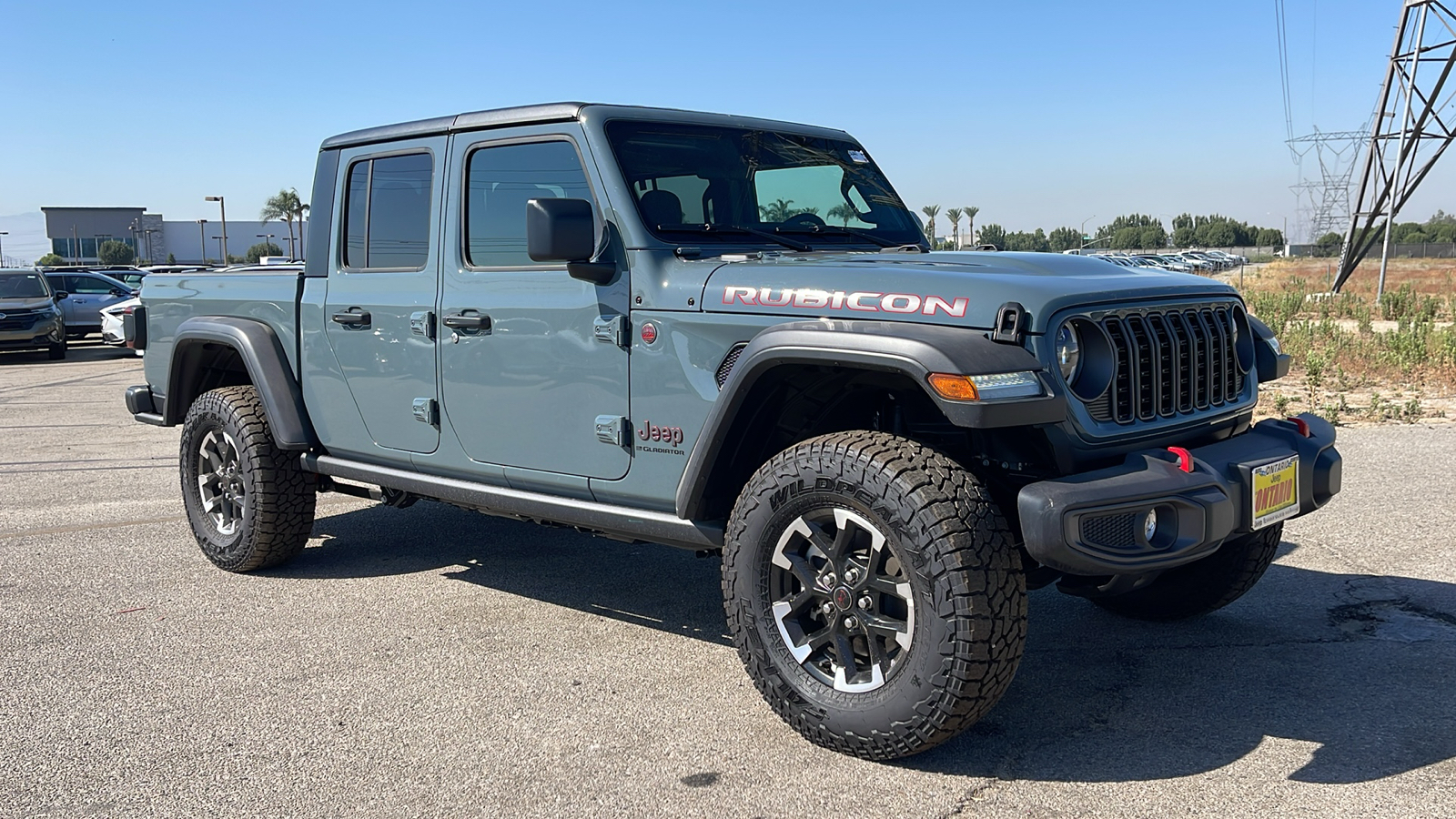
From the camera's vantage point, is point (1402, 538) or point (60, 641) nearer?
point (60, 641)

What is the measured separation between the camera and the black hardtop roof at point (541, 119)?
4438 millimetres

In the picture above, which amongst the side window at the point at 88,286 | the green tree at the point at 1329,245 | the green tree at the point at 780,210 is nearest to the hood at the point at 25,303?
the side window at the point at 88,286

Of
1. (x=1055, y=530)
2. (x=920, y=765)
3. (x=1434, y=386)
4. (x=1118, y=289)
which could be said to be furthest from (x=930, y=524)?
(x=1434, y=386)

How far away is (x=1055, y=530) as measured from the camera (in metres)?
3.14

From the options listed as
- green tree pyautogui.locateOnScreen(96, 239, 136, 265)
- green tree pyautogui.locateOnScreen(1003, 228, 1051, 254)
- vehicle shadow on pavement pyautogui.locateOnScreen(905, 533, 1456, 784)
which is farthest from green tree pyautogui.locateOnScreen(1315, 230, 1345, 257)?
vehicle shadow on pavement pyautogui.locateOnScreen(905, 533, 1456, 784)

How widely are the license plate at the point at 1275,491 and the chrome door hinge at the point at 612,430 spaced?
203 centimetres

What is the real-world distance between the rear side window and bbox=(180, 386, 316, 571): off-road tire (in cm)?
98

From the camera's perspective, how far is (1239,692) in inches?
159

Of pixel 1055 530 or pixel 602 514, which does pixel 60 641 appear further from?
pixel 1055 530

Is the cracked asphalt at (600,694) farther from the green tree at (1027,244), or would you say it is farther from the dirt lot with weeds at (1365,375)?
the dirt lot with weeds at (1365,375)

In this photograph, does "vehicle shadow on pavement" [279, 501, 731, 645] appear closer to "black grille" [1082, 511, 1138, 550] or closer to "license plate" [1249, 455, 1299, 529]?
"black grille" [1082, 511, 1138, 550]

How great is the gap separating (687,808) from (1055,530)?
4.08 ft

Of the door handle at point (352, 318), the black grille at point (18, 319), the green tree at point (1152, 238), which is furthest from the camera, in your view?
the green tree at point (1152, 238)

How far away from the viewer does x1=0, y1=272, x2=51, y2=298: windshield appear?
752 inches
